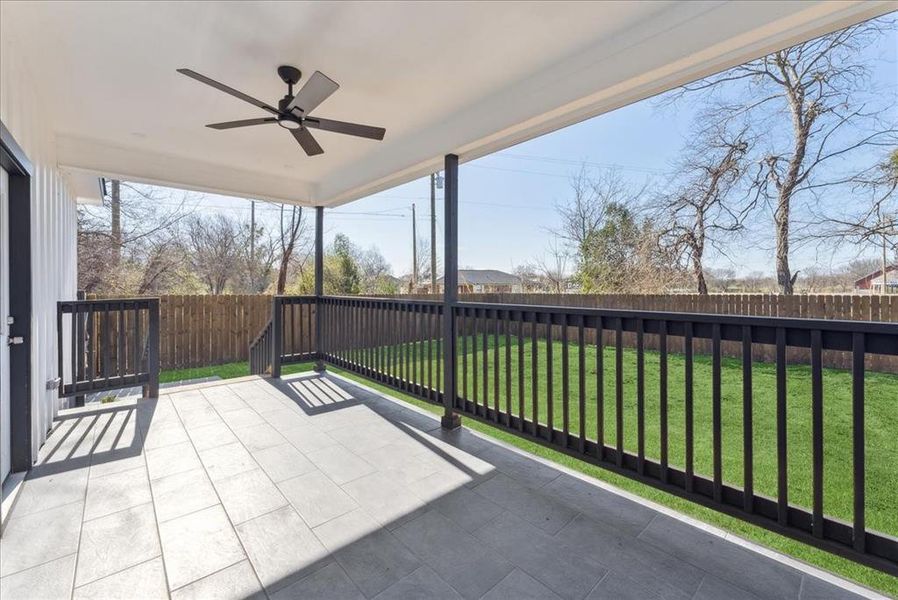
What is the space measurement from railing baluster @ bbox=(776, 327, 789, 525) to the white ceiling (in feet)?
4.81

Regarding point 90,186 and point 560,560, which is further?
point 90,186

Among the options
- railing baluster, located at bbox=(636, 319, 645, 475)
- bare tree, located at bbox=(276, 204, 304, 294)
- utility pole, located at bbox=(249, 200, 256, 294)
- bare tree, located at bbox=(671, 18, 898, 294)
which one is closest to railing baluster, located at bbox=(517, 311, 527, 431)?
railing baluster, located at bbox=(636, 319, 645, 475)

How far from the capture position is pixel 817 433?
155 centimetres

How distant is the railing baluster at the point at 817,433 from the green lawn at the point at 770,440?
347mm

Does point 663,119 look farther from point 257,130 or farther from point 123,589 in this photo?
point 123,589

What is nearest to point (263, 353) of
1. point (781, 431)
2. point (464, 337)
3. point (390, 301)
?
point (390, 301)

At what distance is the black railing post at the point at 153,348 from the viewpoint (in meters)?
3.98

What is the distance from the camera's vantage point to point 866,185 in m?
6.65

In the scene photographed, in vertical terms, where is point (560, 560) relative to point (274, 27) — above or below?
below

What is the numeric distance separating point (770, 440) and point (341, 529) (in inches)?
133

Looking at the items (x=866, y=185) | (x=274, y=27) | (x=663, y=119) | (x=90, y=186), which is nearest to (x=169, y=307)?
(x=90, y=186)

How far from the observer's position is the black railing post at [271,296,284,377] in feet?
16.1

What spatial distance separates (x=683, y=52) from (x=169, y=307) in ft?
29.1

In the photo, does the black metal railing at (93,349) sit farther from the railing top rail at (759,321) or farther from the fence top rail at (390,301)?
the railing top rail at (759,321)
